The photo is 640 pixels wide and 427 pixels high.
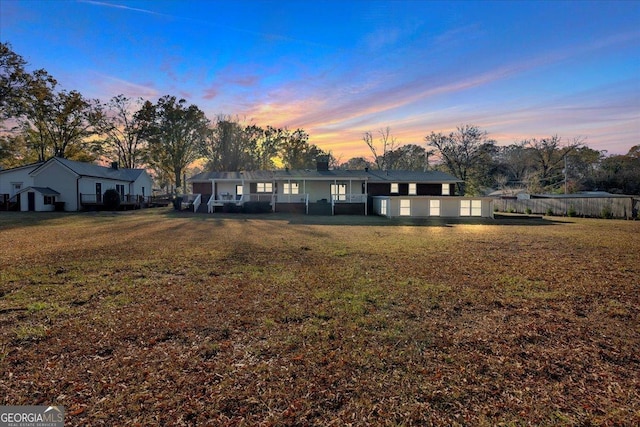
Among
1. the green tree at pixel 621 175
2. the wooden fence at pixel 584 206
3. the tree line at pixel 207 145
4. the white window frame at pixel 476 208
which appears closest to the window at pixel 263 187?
the tree line at pixel 207 145

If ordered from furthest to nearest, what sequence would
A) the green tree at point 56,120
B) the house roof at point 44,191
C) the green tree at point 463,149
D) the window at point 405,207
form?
the green tree at point 463,149, the green tree at point 56,120, the house roof at point 44,191, the window at point 405,207

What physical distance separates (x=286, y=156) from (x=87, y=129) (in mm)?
30516

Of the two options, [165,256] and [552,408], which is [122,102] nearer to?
[165,256]

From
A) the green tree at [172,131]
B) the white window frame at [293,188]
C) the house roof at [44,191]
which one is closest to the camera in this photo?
the house roof at [44,191]

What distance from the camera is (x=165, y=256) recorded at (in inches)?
327

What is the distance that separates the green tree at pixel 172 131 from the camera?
43406mm

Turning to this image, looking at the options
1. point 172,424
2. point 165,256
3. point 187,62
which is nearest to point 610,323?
point 172,424

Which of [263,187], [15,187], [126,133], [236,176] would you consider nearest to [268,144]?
[126,133]

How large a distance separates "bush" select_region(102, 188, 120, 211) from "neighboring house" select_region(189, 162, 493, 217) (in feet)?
24.7

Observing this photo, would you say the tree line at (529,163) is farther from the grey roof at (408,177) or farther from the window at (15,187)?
the window at (15,187)

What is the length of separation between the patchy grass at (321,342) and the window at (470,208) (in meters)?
17.7

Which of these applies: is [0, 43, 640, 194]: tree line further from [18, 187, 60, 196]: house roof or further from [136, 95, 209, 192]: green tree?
[18, 187, 60, 196]: house roof

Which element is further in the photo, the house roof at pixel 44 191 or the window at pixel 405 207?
the house roof at pixel 44 191

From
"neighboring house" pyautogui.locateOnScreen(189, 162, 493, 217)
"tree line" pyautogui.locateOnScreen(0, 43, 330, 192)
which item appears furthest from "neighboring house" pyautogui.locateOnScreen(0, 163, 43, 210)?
"neighboring house" pyautogui.locateOnScreen(189, 162, 493, 217)
